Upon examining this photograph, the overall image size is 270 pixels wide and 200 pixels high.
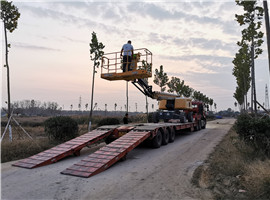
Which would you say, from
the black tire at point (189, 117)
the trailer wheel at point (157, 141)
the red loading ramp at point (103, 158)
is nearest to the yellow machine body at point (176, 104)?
the black tire at point (189, 117)

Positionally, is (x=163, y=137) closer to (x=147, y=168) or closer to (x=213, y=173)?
(x=147, y=168)

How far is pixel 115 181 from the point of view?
627cm

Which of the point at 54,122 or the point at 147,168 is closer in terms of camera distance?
the point at 147,168

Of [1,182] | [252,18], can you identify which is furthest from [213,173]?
[252,18]

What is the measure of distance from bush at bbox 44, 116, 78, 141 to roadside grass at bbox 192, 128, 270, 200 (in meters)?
7.58

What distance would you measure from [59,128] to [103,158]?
A: 16.8 feet

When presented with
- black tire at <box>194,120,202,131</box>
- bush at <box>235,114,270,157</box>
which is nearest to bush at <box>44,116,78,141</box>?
bush at <box>235,114,270,157</box>

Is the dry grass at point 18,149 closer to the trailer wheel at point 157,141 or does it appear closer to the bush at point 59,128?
the bush at point 59,128

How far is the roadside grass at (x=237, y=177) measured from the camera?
5.05 meters

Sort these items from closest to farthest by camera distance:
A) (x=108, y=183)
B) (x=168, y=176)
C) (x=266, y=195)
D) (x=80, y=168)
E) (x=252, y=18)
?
1. (x=266, y=195)
2. (x=108, y=183)
3. (x=168, y=176)
4. (x=80, y=168)
5. (x=252, y=18)

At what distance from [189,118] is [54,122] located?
994 cm

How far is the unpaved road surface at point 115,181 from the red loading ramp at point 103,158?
22 cm

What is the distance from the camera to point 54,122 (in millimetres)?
11977

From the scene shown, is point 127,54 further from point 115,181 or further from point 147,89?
point 115,181
